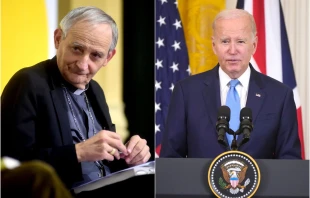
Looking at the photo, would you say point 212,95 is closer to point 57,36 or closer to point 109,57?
point 109,57

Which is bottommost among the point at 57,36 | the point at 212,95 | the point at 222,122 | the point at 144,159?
the point at 144,159

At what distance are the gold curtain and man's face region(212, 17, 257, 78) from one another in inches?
2.7

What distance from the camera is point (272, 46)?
516cm

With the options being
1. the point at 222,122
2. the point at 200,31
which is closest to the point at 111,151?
the point at 222,122

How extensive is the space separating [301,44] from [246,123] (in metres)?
0.95

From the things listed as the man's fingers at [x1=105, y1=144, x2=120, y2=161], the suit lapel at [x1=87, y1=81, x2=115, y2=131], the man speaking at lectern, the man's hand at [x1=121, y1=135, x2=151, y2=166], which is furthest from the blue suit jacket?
the man's fingers at [x1=105, y1=144, x2=120, y2=161]

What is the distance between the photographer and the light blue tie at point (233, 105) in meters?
4.80

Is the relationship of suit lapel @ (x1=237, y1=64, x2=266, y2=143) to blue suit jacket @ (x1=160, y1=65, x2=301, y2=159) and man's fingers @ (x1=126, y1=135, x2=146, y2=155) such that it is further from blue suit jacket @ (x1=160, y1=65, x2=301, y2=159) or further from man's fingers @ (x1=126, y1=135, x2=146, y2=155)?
man's fingers @ (x1=126, y1=135, x2=146, y2=155)

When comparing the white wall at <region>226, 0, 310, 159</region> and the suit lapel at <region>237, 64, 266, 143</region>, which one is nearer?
the suit lapel at <region>237, 64, 266, 143</region>

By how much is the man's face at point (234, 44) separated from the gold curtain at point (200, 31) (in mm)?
67

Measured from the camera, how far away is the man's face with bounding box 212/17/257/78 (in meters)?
5.02

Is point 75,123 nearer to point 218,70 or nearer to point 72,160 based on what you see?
point 72,160

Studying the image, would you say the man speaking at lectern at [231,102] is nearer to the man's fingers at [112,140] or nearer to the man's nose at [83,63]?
the man's fingers at [112,140]

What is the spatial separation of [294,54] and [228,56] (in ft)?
1.93
